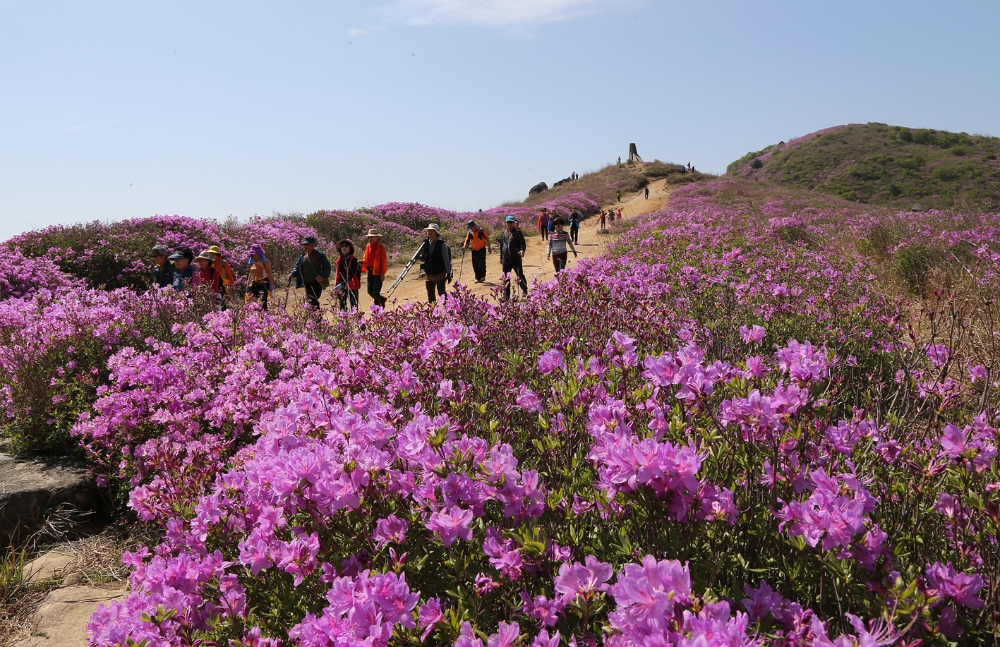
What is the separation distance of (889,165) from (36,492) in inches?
2578

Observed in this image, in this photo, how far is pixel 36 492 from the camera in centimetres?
501

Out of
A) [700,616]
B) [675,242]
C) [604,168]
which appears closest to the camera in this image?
[700,616]

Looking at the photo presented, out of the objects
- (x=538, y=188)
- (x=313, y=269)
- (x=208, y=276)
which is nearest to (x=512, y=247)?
(x=313, y=269)

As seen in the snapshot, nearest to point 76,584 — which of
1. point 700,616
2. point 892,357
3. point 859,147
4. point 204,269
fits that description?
point 700,616

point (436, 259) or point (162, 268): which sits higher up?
point (162, 268)

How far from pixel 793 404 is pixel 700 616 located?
87 cm

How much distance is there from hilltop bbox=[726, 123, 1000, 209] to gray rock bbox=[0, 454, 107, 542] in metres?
45.7

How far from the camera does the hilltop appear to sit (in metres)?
45.5

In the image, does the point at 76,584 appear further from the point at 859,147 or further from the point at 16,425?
the point at 859,147

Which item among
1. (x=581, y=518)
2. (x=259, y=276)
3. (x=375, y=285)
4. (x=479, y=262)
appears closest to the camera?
(x=581, y=518)

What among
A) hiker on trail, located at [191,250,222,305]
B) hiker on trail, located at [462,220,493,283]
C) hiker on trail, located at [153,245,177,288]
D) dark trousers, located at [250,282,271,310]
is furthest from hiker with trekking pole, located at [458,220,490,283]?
hiker on trail, located at [153,245,177,288]

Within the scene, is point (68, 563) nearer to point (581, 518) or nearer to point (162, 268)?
point (581, 518)

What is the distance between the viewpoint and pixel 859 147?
60.7 meters

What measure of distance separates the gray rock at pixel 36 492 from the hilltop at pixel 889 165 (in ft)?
150
